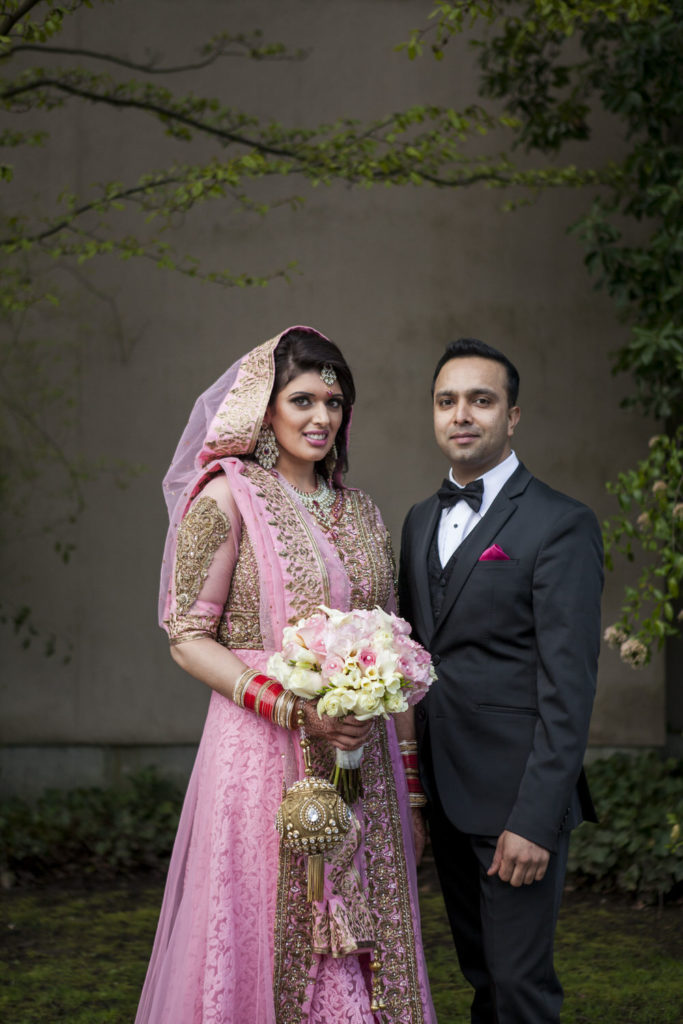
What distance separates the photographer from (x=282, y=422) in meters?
3.02

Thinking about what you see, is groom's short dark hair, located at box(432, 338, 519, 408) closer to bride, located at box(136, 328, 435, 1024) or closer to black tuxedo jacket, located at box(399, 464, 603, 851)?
black tuxedo jacket, located at box(399, 464, 603, 851)

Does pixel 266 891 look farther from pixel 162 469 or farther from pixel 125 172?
pixel 125 172

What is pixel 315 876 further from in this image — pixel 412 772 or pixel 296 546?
pixel 296 546

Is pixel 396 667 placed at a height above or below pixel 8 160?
below

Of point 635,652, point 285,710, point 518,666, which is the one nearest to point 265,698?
point 285,710

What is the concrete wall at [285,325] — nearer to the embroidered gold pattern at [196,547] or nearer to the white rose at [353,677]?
the embroidered gold pattern at [196,547]

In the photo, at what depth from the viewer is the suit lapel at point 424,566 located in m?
2.90

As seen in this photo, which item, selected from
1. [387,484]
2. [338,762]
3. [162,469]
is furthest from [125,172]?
[338,762]

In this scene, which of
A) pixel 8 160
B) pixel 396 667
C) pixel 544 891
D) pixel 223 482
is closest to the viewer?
pixel 396 667

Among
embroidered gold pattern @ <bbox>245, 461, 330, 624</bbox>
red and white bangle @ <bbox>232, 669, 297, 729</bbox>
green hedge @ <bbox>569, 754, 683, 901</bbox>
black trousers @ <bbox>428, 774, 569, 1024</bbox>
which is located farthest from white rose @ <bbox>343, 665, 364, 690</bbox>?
green hedge @ <bbox>569, 754, 683, 901</bbox>

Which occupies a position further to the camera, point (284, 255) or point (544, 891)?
point (284, 255)

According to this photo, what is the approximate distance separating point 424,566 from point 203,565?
0.59m

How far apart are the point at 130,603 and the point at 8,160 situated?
9.10 feet

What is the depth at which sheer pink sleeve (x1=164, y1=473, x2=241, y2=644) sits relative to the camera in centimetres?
283
